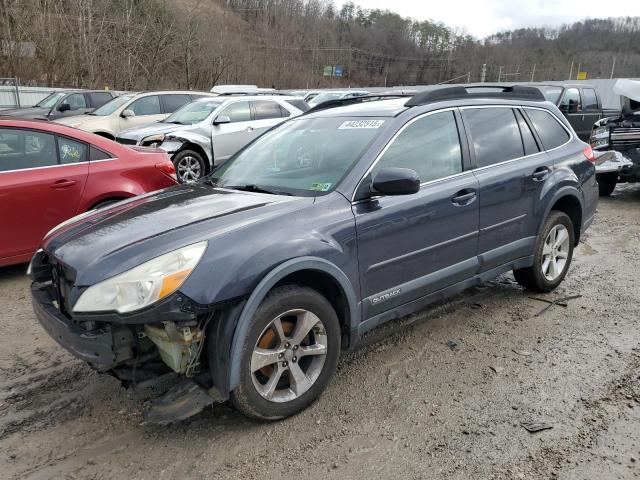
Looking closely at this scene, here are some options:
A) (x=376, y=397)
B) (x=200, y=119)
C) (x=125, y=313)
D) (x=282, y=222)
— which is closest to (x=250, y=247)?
(x=282, y=222)

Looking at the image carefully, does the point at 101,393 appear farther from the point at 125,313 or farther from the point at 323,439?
the point at 323,439

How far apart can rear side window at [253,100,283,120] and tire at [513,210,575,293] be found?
23.5ft

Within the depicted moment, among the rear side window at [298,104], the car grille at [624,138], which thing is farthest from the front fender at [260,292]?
the rear side window at [298,104]

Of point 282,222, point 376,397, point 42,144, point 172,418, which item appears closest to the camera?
point 172,418

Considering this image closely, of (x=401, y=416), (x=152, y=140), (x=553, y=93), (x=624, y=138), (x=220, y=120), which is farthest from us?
(x=553, y=93)

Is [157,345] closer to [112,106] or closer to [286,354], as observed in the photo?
[286,354]

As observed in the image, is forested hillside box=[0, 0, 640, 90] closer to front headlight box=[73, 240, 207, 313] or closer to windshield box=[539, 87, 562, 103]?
windshield box=[539, 87, 562, 103]

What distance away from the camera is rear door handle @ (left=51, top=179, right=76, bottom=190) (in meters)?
4.97

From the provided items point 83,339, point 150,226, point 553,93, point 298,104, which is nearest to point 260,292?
point 150,226

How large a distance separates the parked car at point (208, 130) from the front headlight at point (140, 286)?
669 cm

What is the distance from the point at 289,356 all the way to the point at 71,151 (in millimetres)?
3738

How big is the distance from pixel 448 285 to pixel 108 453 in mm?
2380

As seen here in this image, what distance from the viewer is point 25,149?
5.01 meters

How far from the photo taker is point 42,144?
5094 millimetres
